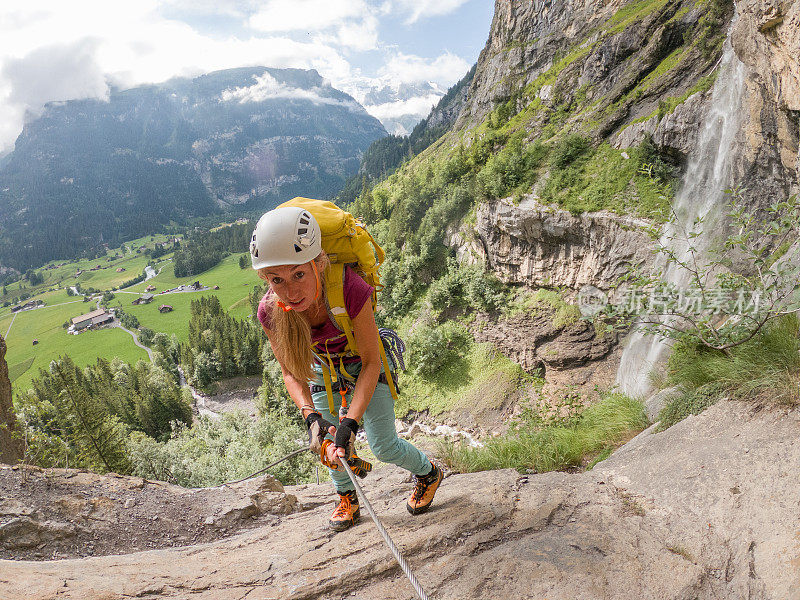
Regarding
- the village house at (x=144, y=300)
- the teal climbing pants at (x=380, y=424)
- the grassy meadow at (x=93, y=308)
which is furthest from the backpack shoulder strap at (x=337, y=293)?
the village house at (x=144, y=300)

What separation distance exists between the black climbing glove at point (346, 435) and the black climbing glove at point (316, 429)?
0.28 meters

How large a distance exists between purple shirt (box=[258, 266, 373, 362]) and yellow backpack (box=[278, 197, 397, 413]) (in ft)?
0.16

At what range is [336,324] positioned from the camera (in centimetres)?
330

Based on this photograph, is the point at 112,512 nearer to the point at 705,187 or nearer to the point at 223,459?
the point at 223,459

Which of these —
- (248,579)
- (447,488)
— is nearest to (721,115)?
(447,488)

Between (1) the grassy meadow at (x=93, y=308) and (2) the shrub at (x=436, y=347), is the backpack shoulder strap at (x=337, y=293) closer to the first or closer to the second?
(2) the shrub at (x=436, y=347)

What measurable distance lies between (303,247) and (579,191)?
2132 cm

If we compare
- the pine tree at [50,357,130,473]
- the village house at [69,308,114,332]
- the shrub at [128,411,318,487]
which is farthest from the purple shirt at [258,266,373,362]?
the village house at [69,308,114,332]

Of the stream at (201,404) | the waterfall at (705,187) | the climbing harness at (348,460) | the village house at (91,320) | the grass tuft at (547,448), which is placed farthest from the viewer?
the village house at (91,320)

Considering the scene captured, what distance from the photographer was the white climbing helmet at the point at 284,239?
9.13ft

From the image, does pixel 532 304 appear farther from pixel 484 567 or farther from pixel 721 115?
pixel 484 567

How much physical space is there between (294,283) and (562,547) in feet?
10.1

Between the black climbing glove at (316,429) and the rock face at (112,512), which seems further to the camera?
the rock face at (112,512)

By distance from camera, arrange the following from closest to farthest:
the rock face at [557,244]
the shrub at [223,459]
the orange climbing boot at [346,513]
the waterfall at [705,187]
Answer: the orange climbing boot at [346,513], the waterfall at [705,187], the shrub at [223,459], the rock face at [557,244]
